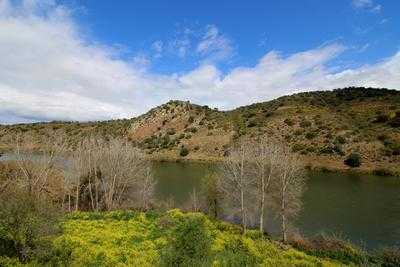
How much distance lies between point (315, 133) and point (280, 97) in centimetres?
6132

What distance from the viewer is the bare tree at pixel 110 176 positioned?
58.8 meters

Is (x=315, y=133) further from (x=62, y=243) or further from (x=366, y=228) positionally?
(x=62, y=243)

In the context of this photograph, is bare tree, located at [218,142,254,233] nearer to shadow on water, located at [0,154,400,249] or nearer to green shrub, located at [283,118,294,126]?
shadow on water, located at [0,154,400,249]

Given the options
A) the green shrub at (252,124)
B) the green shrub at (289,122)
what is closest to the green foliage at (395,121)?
the green shrub at (289,122)

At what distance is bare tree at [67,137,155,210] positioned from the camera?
5881 centimetres

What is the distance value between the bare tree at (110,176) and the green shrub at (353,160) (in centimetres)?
5508

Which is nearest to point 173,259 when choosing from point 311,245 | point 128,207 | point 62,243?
point 62,243

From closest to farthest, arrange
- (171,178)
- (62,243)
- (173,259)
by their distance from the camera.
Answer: (173,259), (62,243), (171,178)

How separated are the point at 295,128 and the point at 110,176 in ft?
257

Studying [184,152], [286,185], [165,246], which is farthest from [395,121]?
[165,246]

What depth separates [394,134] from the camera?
354 ft

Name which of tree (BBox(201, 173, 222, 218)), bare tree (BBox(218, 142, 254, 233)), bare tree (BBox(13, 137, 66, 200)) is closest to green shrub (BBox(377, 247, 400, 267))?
bare tree (BBox(218, 142, 254, 233))

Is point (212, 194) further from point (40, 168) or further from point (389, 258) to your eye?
point (389, 258)

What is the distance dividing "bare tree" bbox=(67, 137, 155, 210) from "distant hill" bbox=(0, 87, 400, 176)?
26988 millimetres
